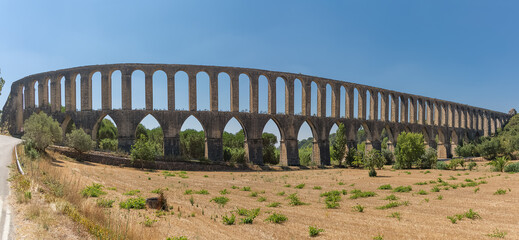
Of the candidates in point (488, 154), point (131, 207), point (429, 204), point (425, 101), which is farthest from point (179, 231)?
point (425, 101)

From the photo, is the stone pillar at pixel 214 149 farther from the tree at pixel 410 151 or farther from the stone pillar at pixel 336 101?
the tree at pixel 410 151

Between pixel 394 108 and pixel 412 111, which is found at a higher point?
pixel 394 108

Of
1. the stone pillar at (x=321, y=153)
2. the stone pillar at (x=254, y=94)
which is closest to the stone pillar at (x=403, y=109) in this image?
the stone pillar at (x=321, y=153)

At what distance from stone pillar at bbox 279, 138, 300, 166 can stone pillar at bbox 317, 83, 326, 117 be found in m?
5.60

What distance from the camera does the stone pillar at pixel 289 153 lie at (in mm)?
34344

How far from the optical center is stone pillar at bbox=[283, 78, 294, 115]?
35938mm

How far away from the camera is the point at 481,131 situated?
2635 inches

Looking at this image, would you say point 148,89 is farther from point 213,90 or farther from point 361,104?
point 361,104

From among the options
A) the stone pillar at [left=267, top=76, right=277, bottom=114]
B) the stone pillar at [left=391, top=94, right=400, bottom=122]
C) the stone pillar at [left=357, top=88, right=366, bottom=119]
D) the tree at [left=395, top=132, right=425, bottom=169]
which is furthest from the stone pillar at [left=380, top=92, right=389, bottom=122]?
the stone pillar at [left=267, top=76, right=277, bottom=114]

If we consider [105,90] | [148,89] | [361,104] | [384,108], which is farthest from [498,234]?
[384,108]

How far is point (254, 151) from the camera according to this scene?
32.8 m

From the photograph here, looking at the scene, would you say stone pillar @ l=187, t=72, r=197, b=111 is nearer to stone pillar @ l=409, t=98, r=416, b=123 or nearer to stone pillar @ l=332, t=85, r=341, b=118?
stone pillar @ l=332, t=85, r=341, b=118

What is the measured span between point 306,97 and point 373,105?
499 inches

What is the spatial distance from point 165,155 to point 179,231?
21.9 m
